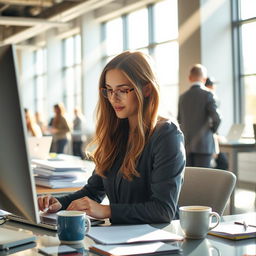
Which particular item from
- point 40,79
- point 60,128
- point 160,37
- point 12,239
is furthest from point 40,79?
point 12,239

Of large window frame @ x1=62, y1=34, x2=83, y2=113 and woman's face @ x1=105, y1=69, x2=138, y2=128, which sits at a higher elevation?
large window frame @ x1=62, y1=34, x2=83, y2=113

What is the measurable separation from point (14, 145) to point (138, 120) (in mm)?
716

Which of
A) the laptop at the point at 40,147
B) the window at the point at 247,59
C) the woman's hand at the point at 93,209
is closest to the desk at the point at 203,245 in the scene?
the woman's hand at the point at 93,209

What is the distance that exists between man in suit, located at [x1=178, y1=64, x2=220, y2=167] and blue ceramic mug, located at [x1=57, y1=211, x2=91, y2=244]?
391 cm

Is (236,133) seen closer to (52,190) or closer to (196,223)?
(52,190)

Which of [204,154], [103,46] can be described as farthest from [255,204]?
[103,46]

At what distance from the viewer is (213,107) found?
510 centimetres

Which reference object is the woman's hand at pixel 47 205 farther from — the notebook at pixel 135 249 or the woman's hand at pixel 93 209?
the notebook at pixel 135 249

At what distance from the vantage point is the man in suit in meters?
5.13

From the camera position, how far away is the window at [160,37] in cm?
938

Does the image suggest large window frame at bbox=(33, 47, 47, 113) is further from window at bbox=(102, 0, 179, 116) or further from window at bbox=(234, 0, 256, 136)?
window at bbox=(234, 0, 256, 136)

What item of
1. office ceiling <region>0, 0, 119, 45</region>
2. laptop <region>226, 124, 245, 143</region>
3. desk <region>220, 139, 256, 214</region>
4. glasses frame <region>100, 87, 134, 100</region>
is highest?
office ceiling <region>0, 0, 119, 45</region>

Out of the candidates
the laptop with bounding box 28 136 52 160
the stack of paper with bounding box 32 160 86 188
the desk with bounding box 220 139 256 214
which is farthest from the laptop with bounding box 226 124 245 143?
the stack of paper with bounding box 32 160 86 188

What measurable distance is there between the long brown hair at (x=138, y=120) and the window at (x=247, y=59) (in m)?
6.07
